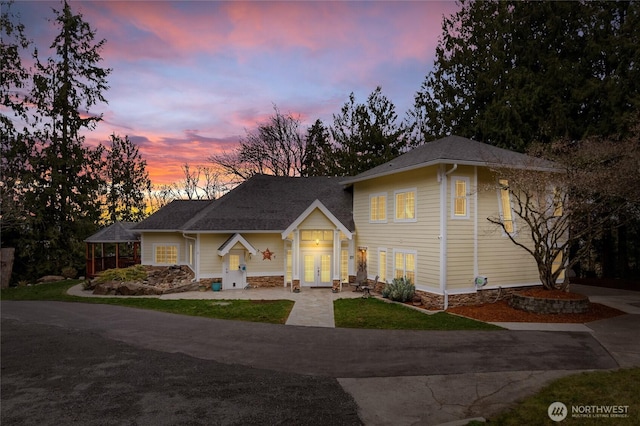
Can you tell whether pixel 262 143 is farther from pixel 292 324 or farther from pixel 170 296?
pixel 292 324

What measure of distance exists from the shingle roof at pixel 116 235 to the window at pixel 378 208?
50.3 feet

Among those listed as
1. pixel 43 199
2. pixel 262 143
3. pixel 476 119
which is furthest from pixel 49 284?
pixel 476 119

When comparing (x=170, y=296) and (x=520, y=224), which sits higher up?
(x=520, y=224)

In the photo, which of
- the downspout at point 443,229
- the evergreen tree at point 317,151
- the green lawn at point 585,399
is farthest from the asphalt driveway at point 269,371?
the evergreen tree at point 317,151

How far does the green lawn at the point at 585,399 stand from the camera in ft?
18.9

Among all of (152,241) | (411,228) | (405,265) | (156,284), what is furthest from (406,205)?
(152,241)

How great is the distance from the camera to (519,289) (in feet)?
52.6

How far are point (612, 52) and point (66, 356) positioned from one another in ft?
93.1

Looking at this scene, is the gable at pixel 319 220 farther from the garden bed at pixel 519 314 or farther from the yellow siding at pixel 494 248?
the garden bed at pixel 519 314

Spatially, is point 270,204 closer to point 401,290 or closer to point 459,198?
point 401,290

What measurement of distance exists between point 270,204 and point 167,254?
293 inches

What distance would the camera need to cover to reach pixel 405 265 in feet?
55.3

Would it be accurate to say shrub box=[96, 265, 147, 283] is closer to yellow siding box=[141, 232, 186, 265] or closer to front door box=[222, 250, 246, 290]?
yellow siding box=[141, 232, 186, 265]

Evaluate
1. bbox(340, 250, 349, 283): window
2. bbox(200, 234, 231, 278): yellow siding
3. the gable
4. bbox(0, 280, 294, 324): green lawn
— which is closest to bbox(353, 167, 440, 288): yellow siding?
bbox(340, 250, 349, 283): window
